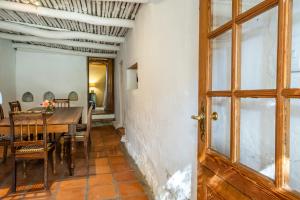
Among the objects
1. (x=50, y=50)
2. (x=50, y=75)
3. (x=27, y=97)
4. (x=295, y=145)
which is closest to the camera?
(x=295, y=145)

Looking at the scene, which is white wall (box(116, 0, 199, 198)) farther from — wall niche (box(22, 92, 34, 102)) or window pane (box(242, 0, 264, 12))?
wall niche (box(22, 92, 34, 102))

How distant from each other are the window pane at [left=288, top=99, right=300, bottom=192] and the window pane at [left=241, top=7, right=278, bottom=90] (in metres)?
0.17

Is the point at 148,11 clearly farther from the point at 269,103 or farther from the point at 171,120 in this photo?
the point at 269,103

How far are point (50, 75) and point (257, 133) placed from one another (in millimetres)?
6916

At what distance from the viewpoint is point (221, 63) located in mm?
1250

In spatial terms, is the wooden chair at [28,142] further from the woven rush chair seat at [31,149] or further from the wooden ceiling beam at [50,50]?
the wooden ceiling beam at [50,50]

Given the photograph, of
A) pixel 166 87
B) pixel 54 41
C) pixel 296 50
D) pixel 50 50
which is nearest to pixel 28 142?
pixel 166 87

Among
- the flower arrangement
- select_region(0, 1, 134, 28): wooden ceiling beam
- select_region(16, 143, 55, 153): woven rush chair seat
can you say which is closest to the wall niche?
the flower arrangement

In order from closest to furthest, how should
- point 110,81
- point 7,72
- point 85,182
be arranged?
1. point 85,182
2. point 7,72
3. point 110,81

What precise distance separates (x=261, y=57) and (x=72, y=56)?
681 centimetres

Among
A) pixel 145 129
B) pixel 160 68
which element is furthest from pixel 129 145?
pixel 160 68

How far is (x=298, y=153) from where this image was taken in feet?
2.65

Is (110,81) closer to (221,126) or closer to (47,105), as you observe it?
(47,105)

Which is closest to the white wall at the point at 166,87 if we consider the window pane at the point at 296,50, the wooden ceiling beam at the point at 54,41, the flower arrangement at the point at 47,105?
the window pane at the point at 296,50
